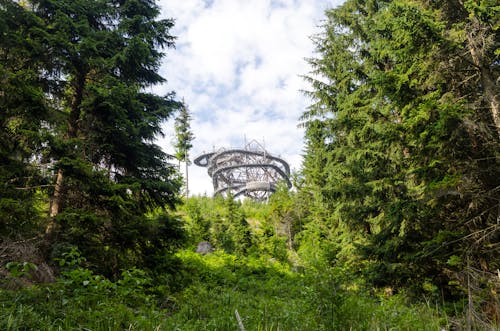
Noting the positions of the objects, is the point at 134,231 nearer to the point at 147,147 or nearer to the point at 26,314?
the point at 147,147

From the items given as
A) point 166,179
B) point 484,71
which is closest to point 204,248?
point 166,179

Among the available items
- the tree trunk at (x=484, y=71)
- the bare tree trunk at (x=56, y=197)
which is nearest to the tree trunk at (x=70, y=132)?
the bare tree trunk at (x=56, y=197)

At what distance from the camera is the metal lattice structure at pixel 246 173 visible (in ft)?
125

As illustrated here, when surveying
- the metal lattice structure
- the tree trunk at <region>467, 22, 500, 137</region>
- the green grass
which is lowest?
the green grass

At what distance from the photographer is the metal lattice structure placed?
125 feet

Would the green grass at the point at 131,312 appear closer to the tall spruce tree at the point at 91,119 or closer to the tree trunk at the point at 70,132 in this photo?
the tall spruce tree at the point at 91,119

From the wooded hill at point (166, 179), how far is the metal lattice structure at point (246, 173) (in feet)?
90.0

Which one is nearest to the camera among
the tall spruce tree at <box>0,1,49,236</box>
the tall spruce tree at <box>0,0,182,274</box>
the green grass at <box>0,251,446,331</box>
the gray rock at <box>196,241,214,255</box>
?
the green grass at <box>0,251,446,331</box>

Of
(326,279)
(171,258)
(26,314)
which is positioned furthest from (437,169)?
(26,314)

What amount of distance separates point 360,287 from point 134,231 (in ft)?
19.8

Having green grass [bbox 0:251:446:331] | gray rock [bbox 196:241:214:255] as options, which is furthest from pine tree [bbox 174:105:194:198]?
green grass [bbox 0:251:446:331]

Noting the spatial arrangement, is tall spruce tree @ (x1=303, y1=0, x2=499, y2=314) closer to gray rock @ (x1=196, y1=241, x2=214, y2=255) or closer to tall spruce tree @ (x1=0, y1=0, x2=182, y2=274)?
tall spruce tree @ (x1=0, y1=0, x2=182, y2=274)

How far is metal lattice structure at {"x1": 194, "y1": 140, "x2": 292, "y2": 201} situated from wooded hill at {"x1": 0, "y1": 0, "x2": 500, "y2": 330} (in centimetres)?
2742

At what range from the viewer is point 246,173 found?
127 ft
